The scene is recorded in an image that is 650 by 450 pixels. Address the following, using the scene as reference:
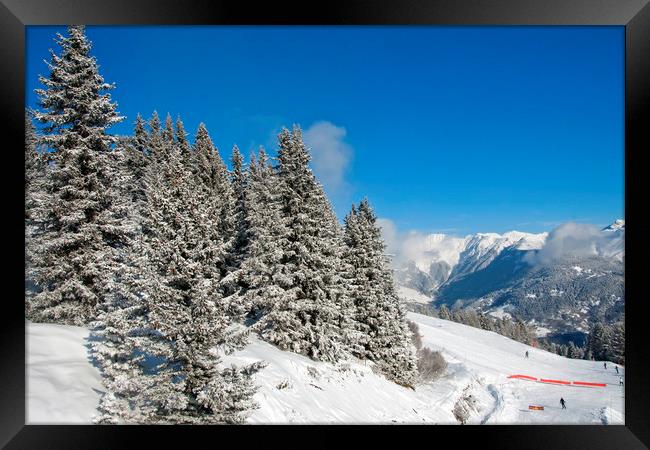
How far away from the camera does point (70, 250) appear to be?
11.1 m

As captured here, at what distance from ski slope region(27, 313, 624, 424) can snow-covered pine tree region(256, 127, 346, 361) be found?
2.64ft

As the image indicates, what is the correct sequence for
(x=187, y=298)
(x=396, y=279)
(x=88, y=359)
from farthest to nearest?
(x=396, y=279) < (x=88, y=359) < (x=187, y=298)

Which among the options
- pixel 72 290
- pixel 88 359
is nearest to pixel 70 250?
pixel 72 290

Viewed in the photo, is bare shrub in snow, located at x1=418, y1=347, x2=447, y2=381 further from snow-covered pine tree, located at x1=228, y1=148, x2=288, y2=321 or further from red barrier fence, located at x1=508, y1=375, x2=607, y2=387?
snow-covered pine tree, located at x1=228, y1=148, x2=288, y2=321

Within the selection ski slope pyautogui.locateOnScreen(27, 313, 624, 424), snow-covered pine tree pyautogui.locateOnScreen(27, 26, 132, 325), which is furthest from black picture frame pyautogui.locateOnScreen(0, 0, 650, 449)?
snow-covered pine tree pyautogui.locateOnScreen(27, 26, 132, 325)

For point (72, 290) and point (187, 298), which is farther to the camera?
point (72, 290)

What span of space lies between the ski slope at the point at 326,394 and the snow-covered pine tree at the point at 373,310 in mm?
1157

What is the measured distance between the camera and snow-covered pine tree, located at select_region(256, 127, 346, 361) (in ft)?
51.1

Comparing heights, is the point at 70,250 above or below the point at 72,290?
above

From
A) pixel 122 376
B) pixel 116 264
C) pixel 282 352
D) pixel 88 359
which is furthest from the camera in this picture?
pixel 282 352

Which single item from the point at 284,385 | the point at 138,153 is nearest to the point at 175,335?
the point at 284,385

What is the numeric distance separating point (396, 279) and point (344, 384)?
1174 centimetres
